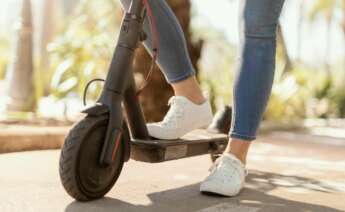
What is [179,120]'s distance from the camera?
248cm

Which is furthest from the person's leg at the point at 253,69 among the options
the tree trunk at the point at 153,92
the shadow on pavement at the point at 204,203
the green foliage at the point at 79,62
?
the green foliage at the point at 79,62

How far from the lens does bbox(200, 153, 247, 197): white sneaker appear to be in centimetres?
229

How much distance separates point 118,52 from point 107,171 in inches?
17.5

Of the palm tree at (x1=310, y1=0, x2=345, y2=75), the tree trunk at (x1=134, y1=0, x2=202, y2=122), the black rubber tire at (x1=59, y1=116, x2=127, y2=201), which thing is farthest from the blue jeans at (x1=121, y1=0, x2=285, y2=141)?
the palm tree at (x1=310, y1=0, x2=345, y2=75)

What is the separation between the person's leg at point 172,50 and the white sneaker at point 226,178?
348 mm

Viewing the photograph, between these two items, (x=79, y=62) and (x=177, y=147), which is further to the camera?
(x=79, y=62)

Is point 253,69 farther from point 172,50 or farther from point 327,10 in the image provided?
point 327,10

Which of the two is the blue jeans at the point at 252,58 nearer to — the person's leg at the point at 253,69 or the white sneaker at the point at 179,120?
the person's leg at the point at 253,69

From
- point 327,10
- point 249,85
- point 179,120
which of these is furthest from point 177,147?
point 327,10

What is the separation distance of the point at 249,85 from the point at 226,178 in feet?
1.27

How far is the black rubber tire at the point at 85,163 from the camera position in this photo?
6.40 feet

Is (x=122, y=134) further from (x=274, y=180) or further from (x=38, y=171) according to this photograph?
(x=274, y=180)

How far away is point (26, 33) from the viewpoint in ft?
23.7

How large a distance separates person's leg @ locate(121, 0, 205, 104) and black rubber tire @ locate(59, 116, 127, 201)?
526 mm
